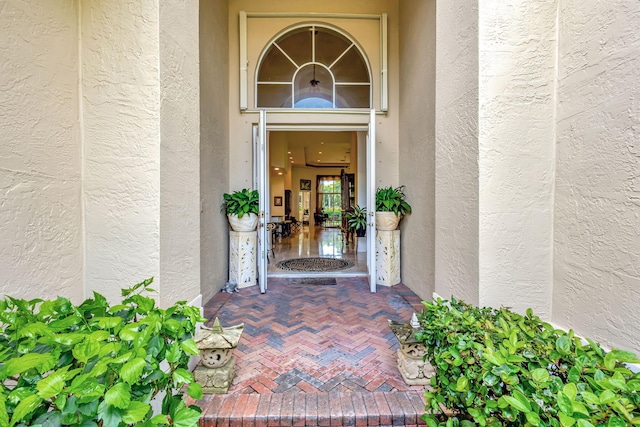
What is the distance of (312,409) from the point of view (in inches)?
60.2

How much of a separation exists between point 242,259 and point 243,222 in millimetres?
521

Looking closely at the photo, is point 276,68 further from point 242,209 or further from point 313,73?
point 242,209

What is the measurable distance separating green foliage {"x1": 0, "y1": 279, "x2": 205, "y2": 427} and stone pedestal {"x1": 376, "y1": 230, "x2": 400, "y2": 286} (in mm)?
3074

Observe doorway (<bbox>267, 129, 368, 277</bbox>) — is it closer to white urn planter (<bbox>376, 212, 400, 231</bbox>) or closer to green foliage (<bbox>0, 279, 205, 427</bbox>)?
white urn planter (<bbox>376, 212, 400, 231</bbox>)

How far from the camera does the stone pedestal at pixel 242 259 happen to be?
368 cm

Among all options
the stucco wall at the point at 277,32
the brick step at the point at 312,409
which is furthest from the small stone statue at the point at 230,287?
the brick step at the point at 312,409

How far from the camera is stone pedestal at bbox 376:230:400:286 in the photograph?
149 inches

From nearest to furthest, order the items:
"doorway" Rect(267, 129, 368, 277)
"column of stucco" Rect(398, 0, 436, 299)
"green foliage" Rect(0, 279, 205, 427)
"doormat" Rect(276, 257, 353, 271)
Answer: "green foliage" Rect(0, 279, 205, 427)
"column of stucco" Rect(398, 0, 436, 299)
"doormat" Rect(276, 257, 353, 271)
"doorway" Rect(267, 129, 368, 277)

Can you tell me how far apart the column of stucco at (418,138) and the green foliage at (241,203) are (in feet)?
7.08

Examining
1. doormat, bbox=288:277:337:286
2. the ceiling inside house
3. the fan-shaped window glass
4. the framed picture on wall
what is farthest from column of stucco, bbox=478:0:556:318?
the framed picture on wall

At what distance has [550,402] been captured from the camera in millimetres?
752

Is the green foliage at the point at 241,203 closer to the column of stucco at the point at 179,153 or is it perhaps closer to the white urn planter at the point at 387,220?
the column of stucco at the point at 179,153

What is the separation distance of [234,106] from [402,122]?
2581 millimetres

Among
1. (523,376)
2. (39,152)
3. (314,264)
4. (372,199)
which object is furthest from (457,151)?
(314,264)
